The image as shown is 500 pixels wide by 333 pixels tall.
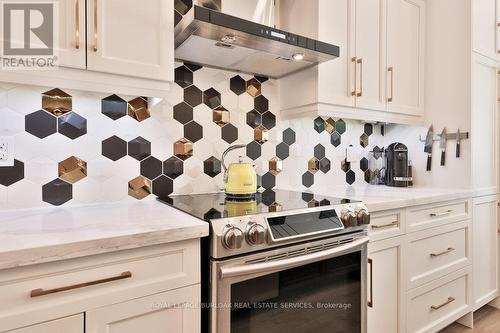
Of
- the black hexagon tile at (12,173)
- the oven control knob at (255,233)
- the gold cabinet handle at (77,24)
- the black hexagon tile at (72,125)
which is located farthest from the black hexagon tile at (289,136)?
the black hexagon tile at (12,173)

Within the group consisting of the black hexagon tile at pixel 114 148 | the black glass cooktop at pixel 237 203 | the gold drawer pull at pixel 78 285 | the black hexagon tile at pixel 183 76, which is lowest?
the gold drawer pull at pixel 78 285

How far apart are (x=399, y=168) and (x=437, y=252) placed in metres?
0.65

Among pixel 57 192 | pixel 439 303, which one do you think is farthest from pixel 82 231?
pixel 439 303

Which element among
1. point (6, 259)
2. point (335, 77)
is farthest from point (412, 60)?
point (6, 259)

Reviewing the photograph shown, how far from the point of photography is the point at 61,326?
0.84m

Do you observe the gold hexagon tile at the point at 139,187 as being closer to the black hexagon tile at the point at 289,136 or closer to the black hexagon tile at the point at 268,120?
the black hexagon tile at the point at 268,120

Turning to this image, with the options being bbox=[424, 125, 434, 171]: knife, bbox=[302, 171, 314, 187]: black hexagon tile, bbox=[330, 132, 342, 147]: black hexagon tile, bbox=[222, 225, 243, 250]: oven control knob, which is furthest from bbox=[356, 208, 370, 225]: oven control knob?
bbox=[424, 125, 434, 171]: knife

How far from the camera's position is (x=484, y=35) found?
2193 mm

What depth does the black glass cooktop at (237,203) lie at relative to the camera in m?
1.18

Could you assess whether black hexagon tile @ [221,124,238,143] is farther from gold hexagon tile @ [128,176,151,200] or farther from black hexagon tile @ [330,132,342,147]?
black hexagon tile @ [330,132,342,147]

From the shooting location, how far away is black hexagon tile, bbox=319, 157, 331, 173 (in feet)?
7.23

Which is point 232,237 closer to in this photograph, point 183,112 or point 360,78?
point 183,112

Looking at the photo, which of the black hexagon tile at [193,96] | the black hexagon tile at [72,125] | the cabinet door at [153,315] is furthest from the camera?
the black hexagon tile at [193,96]

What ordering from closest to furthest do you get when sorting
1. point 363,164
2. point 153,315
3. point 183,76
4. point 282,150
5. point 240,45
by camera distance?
point 153,315 < point 240,45 < point 183,76 < point 282,150 < point 363,164
